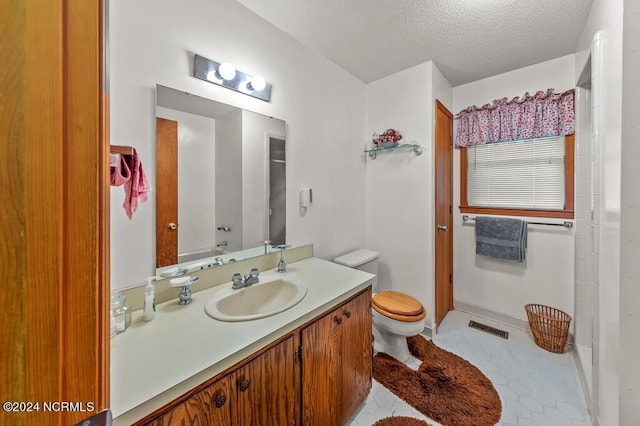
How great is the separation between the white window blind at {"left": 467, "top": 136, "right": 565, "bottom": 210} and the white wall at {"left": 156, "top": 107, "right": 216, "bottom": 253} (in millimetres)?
2491

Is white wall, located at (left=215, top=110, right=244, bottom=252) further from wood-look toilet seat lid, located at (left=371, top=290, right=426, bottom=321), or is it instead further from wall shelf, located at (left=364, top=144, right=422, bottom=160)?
wall shelf, located at (left=364, top=144, right=422, bottom=160)

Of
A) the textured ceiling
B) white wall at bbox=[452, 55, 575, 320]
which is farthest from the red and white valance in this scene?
the textured ceiling

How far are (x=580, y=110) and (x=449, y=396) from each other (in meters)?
2.30

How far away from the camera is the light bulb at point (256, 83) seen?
1.48 metres

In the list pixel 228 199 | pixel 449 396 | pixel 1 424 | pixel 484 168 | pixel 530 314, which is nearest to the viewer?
pixel 1 424

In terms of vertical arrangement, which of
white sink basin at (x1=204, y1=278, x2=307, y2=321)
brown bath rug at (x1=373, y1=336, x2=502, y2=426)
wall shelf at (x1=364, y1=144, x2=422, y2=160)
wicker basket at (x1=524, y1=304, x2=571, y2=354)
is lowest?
brown bath rug at (x1=373, y1=336, x2=502, y2=426)

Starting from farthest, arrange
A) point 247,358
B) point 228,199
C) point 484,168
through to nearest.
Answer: point 484,168
point 228,199
point 247,358

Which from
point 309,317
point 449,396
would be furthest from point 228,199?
point 449,396

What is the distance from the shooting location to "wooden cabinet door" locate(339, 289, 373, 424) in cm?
125

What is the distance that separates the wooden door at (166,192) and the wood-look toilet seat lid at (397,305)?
140 centimetres

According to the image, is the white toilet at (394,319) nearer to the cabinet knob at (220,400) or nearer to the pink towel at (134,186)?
the cabinet knob at (220,400)

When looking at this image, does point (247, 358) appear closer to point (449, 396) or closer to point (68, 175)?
point (68, 175)

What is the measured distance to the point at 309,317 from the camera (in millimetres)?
1034

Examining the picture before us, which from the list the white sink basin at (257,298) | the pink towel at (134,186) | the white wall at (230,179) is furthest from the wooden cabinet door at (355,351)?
the pink towel at (134,186)
